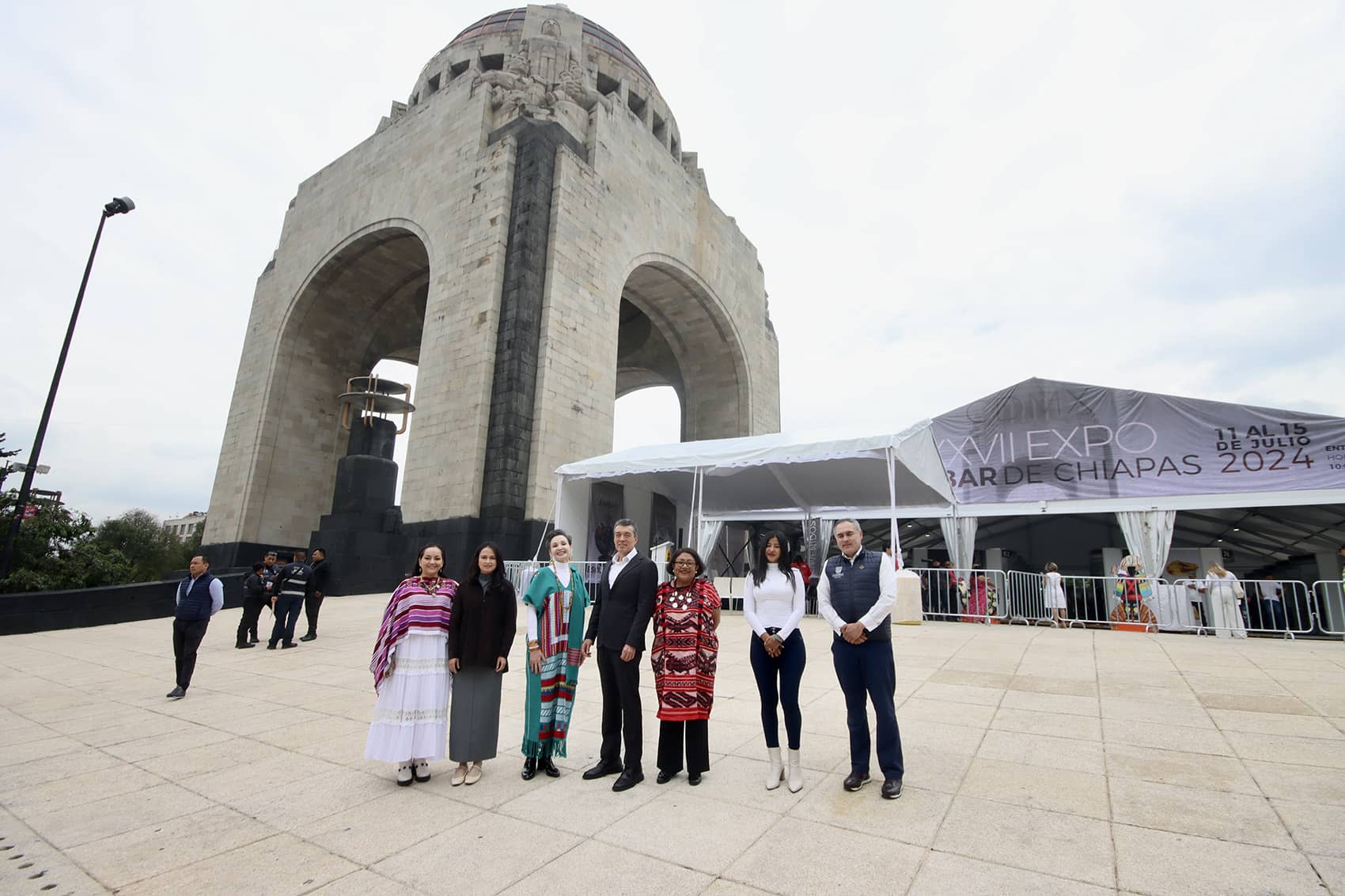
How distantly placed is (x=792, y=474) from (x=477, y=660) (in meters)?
10.4

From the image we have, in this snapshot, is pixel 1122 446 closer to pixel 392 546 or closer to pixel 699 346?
pixel 699 346

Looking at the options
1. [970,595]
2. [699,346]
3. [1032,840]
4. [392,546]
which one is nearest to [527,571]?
[392,546]

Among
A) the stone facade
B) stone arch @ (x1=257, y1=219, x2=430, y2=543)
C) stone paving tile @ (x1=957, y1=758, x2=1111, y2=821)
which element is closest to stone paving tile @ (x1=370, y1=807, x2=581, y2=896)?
stone paving tile @ (x1=957, y1=758, x2=1111, y2=821)

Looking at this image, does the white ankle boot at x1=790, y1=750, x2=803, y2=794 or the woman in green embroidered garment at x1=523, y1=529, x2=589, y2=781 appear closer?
the white ankle boot at x1=790, y1=750, x2=803, y2=794

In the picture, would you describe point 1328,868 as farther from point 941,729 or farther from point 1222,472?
point 1222,472

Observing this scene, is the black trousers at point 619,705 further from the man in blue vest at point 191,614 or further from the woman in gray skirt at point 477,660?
the man in blue vest at point 191,614

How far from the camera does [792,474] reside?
1370cm

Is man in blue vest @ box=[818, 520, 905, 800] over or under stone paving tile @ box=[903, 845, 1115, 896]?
over

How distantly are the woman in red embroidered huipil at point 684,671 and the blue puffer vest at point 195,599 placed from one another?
5308 mm

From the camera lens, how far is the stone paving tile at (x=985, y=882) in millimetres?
2461

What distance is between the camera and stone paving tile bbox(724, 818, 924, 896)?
8.36ft

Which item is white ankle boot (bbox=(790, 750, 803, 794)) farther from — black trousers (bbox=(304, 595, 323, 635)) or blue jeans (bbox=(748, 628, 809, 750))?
black trousers (bbox=(304, 595, 323, 635))

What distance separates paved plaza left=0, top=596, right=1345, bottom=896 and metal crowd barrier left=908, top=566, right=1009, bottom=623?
609 cm

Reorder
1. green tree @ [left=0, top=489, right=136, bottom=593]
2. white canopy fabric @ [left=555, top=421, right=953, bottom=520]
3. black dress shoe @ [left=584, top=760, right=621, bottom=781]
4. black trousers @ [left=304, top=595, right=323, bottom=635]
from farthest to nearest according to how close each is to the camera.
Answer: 1. green tree @ [left=0, top=489, right=136, bottom=593]
2. white canopy fabric @ [left=555, top=421, right=953, bottom=520]
3. black trousers @ [left=304, top=595, right=323, bottom=635]
4. black dress shoe @ [left=584, top=760, right=621, bottom=781]
